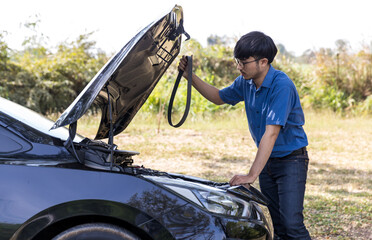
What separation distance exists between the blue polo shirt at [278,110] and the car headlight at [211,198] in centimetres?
58

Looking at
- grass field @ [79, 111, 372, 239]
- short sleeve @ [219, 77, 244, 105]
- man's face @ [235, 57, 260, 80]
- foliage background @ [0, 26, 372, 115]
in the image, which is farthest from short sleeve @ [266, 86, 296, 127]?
foliage background @ [0, 26, 372, 115]

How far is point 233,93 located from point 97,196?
1.65m

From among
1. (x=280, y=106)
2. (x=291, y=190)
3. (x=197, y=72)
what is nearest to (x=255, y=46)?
(x=280, y=106)

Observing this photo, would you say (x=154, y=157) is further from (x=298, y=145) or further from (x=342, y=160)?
(x=298, y=145)

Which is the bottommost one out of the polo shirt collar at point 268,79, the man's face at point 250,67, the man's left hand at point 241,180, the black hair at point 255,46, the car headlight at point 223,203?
the car headlight at point 223,203

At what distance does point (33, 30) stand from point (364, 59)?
10.6m

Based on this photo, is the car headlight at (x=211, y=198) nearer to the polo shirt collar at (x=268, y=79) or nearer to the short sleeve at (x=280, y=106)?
the short sleeve at (x=280, y=106)

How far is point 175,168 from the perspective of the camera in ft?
26.3

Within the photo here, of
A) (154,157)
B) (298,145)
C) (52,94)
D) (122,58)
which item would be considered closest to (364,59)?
(154,157)

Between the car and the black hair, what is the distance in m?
0.54

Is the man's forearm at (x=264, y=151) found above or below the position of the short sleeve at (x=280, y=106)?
below

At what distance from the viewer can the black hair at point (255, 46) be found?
290cm

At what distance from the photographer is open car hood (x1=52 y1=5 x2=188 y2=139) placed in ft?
8.02

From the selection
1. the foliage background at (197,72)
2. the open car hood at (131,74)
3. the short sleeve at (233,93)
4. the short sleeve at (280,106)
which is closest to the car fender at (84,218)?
the open car hood at (131,74)
